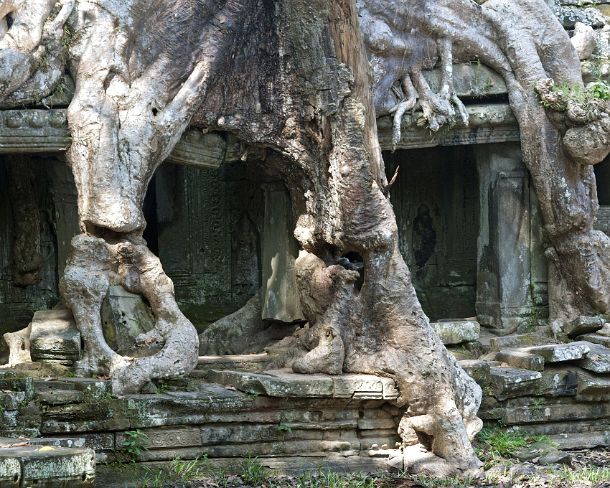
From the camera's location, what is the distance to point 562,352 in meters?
11.1

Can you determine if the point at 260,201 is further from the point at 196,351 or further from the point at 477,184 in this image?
the point at 196,351

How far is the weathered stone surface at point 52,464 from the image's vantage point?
691 centimetres

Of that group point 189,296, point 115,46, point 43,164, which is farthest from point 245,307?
point 115,46

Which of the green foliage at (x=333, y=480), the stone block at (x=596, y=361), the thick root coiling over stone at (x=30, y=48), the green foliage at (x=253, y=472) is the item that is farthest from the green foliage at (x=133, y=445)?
the stone block at (x=596, y=361)

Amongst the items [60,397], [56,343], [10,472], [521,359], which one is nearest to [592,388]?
[521,359]

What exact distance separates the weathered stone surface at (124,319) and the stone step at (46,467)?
271cm

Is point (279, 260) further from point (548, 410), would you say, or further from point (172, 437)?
point (172, 437)

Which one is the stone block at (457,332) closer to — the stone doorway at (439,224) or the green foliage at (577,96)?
the stone doorway at (439,224)

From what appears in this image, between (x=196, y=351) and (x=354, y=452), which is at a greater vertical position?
(x=196, y=351)

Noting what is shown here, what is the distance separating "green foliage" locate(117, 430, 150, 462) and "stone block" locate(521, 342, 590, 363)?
3628 mm

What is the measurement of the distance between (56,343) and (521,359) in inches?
149

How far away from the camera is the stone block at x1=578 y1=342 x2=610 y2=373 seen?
11.1m

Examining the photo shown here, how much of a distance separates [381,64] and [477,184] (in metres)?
2.13

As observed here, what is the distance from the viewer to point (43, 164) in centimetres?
1199
